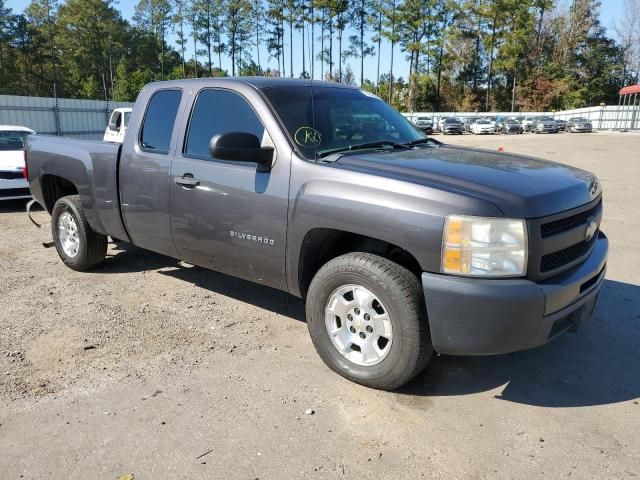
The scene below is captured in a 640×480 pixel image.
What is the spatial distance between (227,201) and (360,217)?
3.87ft

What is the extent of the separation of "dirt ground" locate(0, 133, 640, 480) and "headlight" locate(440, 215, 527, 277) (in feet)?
2.96

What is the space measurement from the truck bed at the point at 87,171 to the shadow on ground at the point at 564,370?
177 centimetres

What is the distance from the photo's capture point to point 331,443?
2904mm

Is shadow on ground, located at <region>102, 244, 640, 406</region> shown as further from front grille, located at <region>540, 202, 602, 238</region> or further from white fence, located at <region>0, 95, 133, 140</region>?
white fence, located at <region>0, 95, 133, 140</region>

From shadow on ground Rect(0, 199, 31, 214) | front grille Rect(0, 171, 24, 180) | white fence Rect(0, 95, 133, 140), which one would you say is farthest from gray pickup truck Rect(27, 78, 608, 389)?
white fence Rect(0, 95, 133, 140)

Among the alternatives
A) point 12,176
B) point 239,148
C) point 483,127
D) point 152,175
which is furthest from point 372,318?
point 483,127

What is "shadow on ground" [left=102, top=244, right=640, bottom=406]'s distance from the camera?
341 centimetres

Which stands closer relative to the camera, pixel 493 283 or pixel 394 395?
pixel 493 283

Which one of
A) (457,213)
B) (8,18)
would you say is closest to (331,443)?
(457,213)

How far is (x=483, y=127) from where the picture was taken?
46688mm

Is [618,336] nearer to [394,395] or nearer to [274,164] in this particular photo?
[394,395]

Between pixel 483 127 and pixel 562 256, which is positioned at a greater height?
pixel 483 127

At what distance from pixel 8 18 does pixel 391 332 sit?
237 ft

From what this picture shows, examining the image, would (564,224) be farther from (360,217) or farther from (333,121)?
(333,121)
